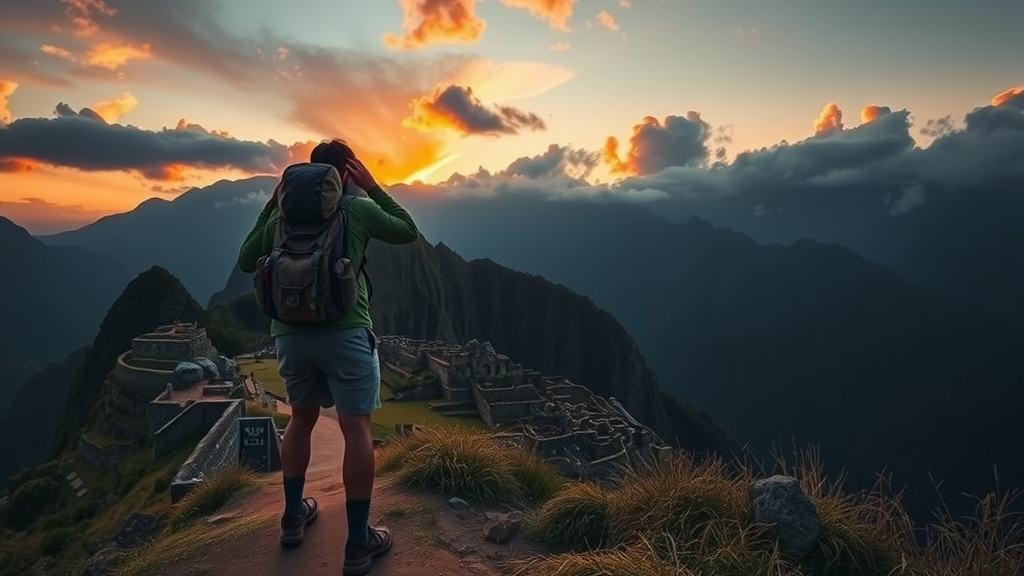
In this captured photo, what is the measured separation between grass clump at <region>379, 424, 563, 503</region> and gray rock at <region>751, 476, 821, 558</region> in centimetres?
217

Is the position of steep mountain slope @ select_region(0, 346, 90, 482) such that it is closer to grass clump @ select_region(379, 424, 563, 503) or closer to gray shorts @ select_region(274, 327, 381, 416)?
grass clump @ select_region(379, 424, 563, 503)

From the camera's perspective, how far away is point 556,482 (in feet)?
19.6

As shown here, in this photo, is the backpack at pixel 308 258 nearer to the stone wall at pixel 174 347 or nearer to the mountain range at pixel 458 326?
the stone wall at pixel 174 347

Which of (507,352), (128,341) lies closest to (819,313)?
(507,352)

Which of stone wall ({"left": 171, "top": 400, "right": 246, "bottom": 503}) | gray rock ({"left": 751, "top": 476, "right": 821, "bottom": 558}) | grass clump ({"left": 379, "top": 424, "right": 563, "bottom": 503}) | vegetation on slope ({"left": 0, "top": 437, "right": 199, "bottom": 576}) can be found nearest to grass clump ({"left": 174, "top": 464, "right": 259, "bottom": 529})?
grass clump ({"left": 379, "top": 424, "right": 563, "bottom": 503})

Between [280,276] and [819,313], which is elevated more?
[280,276]

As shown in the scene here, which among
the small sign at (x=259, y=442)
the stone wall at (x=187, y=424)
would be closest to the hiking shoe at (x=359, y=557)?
the small sign at (x=259, y=442)

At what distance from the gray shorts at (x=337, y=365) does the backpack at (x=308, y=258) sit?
16 centimetres

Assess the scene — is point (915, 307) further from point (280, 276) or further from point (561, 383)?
point (280, 276)

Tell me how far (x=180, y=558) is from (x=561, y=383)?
1708 inches

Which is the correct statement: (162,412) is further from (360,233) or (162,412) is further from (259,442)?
(360,233)

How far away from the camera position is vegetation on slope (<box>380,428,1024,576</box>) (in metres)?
3.60

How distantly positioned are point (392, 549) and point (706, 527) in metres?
2.32

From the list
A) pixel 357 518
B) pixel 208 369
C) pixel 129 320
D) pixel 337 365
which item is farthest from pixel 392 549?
pixel 129 320
